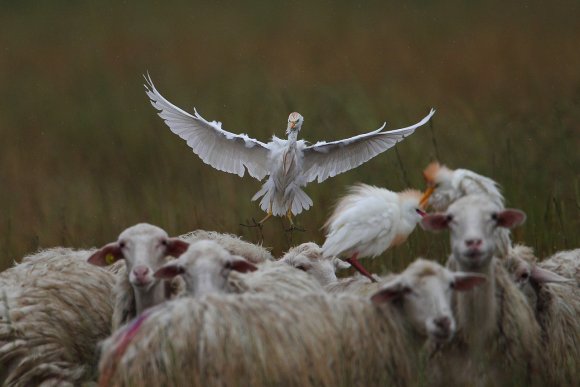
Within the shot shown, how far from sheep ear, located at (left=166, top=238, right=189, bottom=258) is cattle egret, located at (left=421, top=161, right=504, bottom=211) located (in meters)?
1.36

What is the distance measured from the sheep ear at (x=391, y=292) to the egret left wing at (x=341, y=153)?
357 centimetres

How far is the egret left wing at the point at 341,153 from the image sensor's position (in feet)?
33.6

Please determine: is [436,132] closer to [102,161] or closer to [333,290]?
[102,161]

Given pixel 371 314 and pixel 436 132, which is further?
pixel 436 132

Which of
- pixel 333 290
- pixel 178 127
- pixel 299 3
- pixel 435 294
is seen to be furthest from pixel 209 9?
pixel 435 294

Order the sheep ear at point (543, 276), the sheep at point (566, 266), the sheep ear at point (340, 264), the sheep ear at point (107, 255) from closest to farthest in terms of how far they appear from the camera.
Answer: the sheep ear at point (107, 255) → the sheep ear at point (543, 276) → the sheep at point (566, 266) → the sheep ear at point (340, 264)

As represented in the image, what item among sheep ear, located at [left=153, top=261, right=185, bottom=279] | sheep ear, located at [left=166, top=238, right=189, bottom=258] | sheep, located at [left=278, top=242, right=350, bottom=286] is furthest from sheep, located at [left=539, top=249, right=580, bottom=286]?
sheep ear, located at [left=153, top=261, right=185, bottom=279]

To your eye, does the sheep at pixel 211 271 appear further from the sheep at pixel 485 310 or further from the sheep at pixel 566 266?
the sheep at pixel 566 266

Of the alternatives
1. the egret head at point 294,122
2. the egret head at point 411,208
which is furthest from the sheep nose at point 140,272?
the egret head at point 294,122

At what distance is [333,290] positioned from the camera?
812 cm

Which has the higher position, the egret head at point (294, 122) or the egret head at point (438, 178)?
the egret head at point (294, 122)

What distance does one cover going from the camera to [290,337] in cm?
643

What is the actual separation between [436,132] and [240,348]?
8909mm

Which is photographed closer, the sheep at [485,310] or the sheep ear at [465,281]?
the sheep ear at [465,281]
